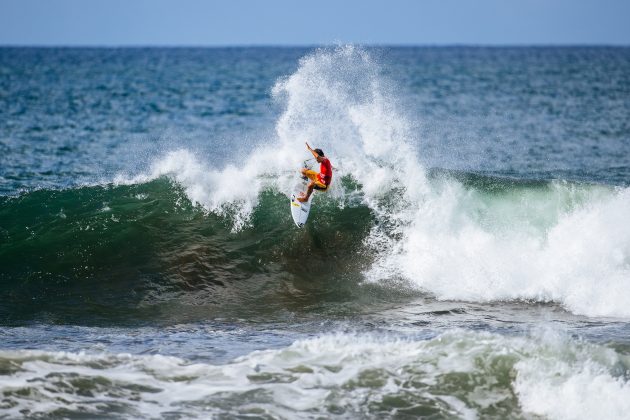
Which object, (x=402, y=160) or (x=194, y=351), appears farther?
(x=402, y=160)

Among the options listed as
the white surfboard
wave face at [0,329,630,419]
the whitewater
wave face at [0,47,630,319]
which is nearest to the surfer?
the white surfboard

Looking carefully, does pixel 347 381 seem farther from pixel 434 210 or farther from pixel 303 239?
pixel 434 210

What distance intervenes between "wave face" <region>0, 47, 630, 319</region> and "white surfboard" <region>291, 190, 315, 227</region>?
1.21 feet

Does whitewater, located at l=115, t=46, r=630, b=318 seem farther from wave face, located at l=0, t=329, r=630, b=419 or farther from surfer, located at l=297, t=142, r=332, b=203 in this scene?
wave face, located at l=0, t=329, r=630, b=419

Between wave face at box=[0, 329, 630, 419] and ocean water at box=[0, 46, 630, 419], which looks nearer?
wave face at box=[0, 329, 630, 419]

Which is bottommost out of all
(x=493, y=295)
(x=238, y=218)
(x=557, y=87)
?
(x=493, y=295)

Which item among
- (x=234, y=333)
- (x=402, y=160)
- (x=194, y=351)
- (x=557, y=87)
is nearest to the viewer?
(x=194, y=351)

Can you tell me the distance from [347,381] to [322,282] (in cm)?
438

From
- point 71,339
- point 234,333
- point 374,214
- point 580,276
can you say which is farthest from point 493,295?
point 71,339

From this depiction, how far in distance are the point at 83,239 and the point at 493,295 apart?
7273 mm

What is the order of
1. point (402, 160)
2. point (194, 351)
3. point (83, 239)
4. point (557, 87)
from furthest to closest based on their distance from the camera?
point (557, 87), point (402, 160), point (83, 239), point (194, 351)

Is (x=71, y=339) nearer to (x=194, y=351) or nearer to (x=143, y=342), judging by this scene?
(x=143, y=342)

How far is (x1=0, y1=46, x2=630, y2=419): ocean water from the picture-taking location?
9.15m

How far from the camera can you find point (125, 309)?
12.3 m
